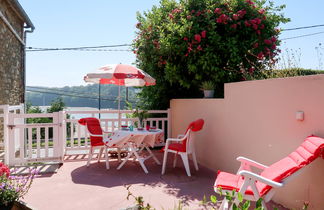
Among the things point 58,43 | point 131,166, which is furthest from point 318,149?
point 58,43

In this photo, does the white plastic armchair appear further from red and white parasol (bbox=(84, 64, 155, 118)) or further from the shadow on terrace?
red and white parasol (bbox=(84, 64, 155, 118))

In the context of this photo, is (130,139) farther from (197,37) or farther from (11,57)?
(11,57)

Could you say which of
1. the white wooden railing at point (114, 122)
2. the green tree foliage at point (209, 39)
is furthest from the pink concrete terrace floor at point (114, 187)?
the green tree foliage at point (209, 39)

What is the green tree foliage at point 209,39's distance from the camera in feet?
19.6

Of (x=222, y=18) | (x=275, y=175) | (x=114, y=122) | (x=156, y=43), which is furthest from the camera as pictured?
(x=114, y=122)

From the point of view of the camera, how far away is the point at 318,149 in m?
2.53

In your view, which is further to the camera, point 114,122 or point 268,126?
point 114,122

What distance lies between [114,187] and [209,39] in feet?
12.2

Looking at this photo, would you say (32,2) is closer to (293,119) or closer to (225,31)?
(225,31)

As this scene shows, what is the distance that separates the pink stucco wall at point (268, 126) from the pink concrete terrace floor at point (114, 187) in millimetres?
607

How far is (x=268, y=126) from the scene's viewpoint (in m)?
3.77

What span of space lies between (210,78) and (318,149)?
3886 mm

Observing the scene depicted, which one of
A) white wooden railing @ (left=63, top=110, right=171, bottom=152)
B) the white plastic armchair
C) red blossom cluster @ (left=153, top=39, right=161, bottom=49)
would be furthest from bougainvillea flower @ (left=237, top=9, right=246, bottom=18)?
the white plastic armchair

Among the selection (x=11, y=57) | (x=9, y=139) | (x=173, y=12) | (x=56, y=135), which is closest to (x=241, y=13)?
(x=173, y=12)
